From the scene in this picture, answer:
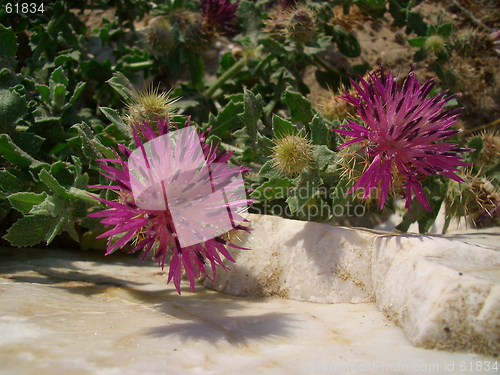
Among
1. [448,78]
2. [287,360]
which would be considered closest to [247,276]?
[287,360]

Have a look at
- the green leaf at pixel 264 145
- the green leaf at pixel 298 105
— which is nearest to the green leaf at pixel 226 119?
the green leaf at pixel 298 105

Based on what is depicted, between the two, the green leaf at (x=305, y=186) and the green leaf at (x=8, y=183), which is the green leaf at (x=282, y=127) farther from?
the green leaf at (x=8, y=183)

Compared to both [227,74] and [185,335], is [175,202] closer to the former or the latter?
[185,335]

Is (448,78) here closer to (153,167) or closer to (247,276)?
(247,276)

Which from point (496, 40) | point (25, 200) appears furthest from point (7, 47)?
point (496, 40)

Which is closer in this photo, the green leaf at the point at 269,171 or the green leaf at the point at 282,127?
the green leaf at the point at 269,171

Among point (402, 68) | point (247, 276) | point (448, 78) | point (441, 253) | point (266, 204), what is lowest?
point (247, 276)

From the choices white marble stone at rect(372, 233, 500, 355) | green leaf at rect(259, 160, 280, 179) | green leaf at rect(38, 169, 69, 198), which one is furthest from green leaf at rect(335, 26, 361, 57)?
green leaf at rect(38, 169, 69, 198)
